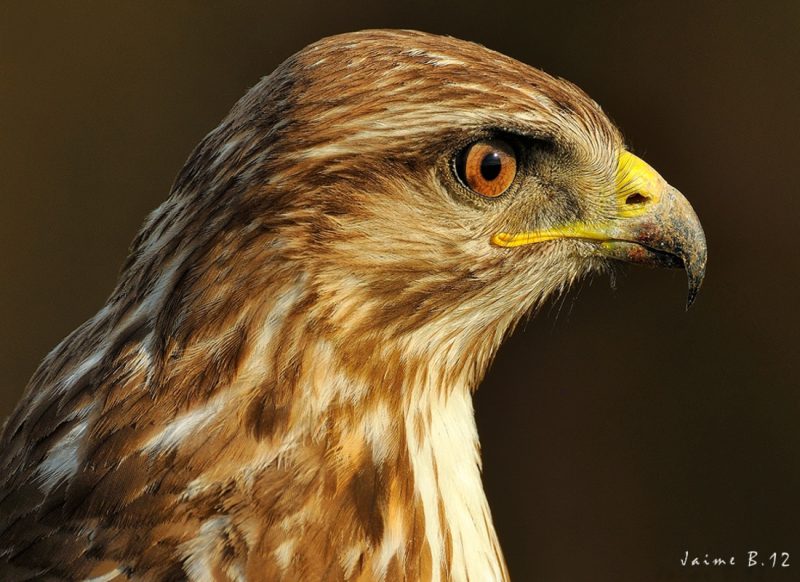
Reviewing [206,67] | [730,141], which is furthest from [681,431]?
[206,67]

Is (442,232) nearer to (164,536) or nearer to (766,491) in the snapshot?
(164,536)

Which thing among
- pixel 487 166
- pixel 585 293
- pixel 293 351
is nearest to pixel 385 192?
pixel 487 166

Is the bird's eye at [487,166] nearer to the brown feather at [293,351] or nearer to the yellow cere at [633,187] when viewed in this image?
the brown feather at [293,351]

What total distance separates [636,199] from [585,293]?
193cm

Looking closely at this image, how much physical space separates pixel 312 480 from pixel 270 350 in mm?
187

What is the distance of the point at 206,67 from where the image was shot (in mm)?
3885

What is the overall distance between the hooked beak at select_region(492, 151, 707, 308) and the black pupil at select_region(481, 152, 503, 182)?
183mm

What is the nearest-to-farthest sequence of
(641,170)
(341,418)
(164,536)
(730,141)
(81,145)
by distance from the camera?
1. (164,536)
2. (341,418)
3. (641,170)
4. (730,141)
5. (81,145)

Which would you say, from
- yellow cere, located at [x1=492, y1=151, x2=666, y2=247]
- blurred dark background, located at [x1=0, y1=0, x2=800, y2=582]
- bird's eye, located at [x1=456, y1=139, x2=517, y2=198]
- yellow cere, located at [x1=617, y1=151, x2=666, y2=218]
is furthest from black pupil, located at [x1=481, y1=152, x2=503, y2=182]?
blurred dark background, located at [x1=0, y1=0, x2=800, y2=582]

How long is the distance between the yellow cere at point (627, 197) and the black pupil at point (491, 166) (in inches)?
5.9

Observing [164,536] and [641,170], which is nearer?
[164,536]

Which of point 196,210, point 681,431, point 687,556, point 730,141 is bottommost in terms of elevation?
point 687,556

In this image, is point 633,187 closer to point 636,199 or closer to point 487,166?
point 636,199

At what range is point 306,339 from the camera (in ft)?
4.96
